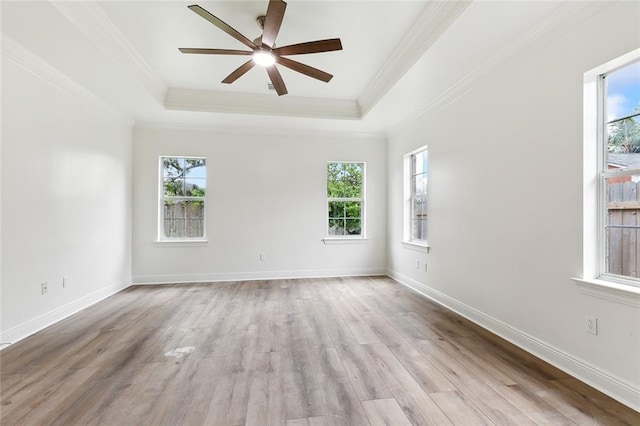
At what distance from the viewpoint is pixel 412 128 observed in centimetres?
445

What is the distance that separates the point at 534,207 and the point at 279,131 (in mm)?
3932

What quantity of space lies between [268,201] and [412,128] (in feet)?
8.78

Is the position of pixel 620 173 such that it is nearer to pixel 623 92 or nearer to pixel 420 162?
pixel 623 92

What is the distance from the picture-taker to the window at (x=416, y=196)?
435 centimetres

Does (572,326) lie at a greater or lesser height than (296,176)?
lesser

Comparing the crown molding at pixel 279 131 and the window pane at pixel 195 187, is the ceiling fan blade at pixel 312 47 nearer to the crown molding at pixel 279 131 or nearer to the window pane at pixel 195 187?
the crown molding at pixel 279 131

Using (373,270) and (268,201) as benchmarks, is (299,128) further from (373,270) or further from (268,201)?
(373,270)

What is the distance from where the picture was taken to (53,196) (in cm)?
305

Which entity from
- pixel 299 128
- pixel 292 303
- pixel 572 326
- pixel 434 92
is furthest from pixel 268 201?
pixel 572 326

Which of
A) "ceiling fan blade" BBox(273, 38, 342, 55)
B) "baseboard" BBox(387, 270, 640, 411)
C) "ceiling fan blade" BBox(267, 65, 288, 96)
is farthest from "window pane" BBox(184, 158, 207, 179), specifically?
"baseboard" BBox(387, 270, 640, 411)

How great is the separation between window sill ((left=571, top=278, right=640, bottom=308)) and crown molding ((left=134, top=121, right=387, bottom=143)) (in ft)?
13.0

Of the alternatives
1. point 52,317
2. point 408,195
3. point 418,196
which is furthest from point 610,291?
point 52,317

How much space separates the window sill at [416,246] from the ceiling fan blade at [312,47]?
2.83m

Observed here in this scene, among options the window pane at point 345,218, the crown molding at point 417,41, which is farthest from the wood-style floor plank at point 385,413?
the window pane at point 345,218
